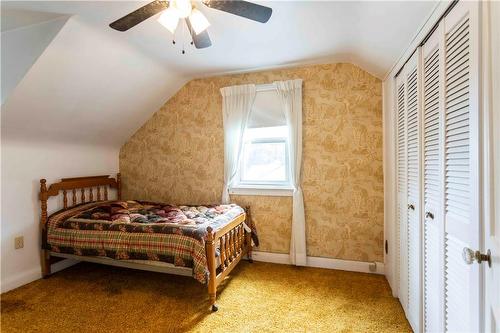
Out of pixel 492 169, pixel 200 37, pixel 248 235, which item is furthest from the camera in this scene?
pixel 248 235

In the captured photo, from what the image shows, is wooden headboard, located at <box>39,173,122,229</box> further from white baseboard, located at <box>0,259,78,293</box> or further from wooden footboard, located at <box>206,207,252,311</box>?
wooden footboard, located at <box>206,207,252,311</box>

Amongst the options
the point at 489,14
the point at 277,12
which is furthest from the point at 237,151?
the point at 489,14

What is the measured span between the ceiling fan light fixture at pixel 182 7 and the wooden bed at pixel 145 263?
1550 millimetres

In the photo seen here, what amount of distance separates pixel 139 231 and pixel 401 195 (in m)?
2.34

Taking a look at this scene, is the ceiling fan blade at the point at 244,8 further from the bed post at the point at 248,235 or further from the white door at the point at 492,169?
the bed post at the point at 248,235

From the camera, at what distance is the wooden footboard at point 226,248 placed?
211 cm

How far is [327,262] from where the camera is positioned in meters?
2.92

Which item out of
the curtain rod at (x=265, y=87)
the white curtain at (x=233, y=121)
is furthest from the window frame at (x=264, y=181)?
the curtain rod at (x=265, y=87)

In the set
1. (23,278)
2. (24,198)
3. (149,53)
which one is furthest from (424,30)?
(23,278)

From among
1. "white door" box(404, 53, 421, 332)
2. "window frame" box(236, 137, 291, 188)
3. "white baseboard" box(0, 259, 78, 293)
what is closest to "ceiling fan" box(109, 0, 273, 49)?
"white door" box(404, 53, 421, 332)

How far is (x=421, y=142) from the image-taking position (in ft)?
5.29

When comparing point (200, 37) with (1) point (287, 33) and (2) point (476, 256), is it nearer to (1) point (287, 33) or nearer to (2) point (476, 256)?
(1) point (287, 33)

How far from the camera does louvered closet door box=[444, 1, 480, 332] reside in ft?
3.22

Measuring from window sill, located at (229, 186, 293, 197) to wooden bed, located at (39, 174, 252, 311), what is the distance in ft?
0.78
